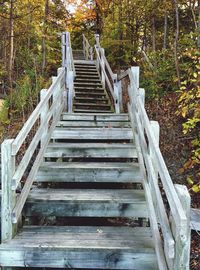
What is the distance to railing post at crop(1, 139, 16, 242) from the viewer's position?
2969mm

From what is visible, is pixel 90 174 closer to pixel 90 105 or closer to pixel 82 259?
pixel 82 259

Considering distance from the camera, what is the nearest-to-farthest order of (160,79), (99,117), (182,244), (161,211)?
(182,244)
(161,211)
(99,117)
(160,79)

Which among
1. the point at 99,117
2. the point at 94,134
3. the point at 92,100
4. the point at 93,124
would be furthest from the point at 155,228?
the point at 92,100

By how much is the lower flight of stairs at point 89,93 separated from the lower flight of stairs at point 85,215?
10.3 ft

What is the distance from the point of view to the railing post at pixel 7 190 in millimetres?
2969

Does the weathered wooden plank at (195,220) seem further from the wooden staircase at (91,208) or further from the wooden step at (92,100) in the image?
the wooden step at (92,100)

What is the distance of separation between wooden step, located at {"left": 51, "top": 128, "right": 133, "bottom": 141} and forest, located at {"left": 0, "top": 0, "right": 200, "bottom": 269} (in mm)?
1007

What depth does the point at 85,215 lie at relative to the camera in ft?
11.8

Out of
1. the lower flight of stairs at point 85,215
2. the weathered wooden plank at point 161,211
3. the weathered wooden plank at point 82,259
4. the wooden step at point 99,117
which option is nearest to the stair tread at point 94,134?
the lower flight of stairs at point 85,215

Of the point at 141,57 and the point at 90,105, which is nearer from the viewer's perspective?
the point at 90,105

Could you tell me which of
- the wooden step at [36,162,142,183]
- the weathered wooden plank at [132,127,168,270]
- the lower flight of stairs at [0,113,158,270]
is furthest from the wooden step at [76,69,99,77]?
the weathered wooden plank at [132,127,168,270]

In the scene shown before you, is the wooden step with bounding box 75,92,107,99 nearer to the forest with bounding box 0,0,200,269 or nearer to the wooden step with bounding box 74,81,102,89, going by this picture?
the wooden step with bounding box 74,81,102,89

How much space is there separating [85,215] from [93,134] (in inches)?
77.4

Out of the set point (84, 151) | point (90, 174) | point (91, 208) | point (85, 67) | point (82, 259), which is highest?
point (85, 67)
